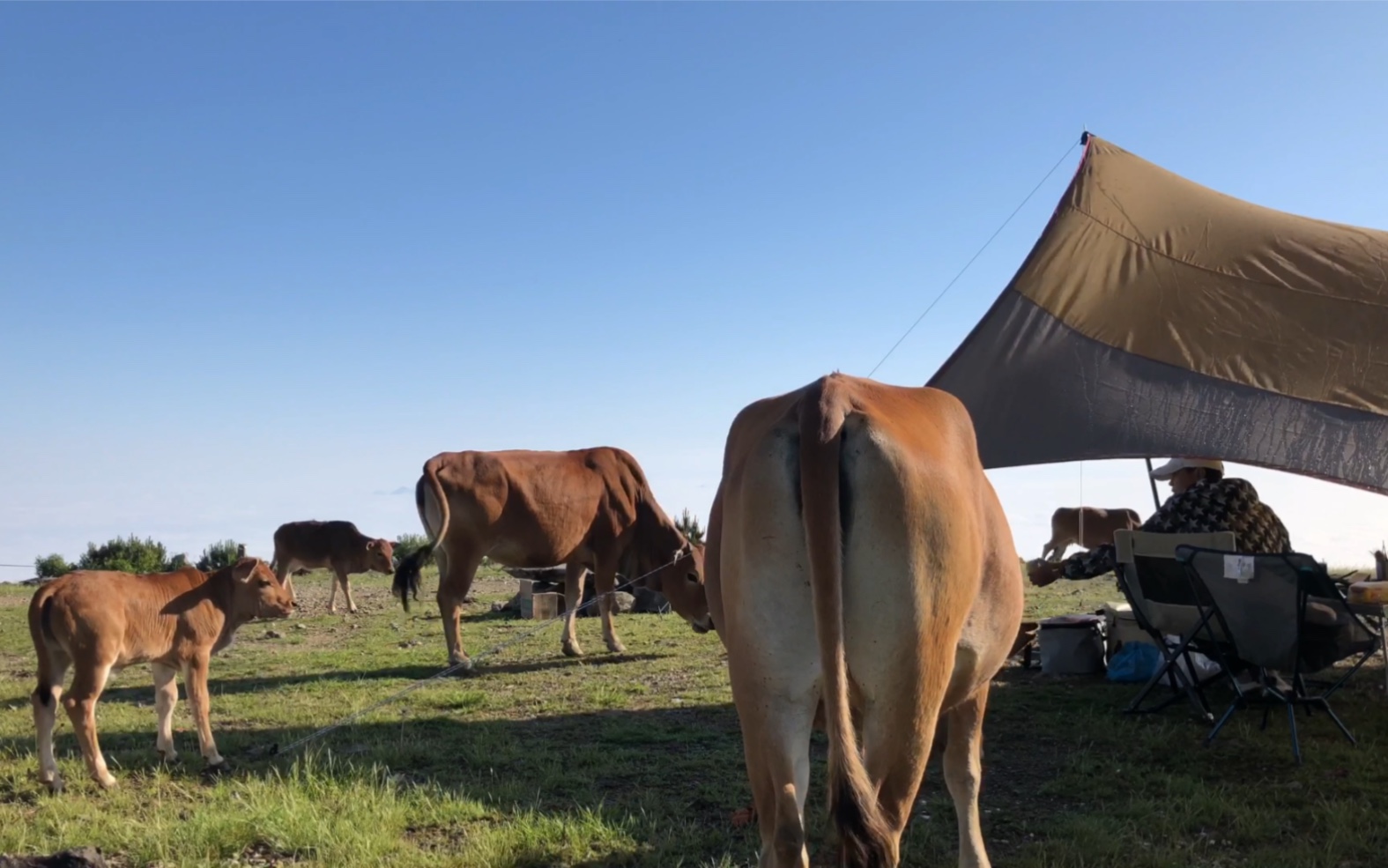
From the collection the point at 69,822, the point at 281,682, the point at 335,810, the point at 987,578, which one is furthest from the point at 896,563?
the point at 281,682

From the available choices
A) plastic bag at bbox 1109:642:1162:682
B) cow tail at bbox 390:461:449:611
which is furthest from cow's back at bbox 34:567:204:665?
plastic bag at bbox 1109:642:1162:682

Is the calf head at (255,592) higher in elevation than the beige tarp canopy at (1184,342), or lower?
lower

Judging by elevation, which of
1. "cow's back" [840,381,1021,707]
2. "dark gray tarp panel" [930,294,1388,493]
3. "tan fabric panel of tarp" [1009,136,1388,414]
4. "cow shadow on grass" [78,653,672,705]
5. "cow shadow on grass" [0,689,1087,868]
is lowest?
"cow shadow on grass" [78,653,672,705]

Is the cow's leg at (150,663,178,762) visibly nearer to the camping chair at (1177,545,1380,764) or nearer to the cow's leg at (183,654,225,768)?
the cow's leg at (183,654,225,768)

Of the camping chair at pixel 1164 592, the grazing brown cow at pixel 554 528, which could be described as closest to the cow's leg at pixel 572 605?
the grazing brown cow at pixel 554 528

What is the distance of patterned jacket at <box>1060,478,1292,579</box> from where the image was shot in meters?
7.18

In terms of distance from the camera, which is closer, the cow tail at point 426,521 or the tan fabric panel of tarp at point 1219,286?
the tan fabric panel of tarp at point 1219,286

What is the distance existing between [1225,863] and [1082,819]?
625 millimetres

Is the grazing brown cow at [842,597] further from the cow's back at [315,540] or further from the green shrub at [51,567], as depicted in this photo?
the green shrub at [51,567]

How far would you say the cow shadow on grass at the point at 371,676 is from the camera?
9.05 m

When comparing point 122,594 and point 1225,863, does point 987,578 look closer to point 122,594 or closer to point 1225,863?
point 1225,863

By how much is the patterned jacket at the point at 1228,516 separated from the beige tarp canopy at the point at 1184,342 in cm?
25

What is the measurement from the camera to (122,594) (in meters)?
6.16

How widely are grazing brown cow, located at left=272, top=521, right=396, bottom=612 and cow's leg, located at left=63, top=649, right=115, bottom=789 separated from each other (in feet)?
40.5
